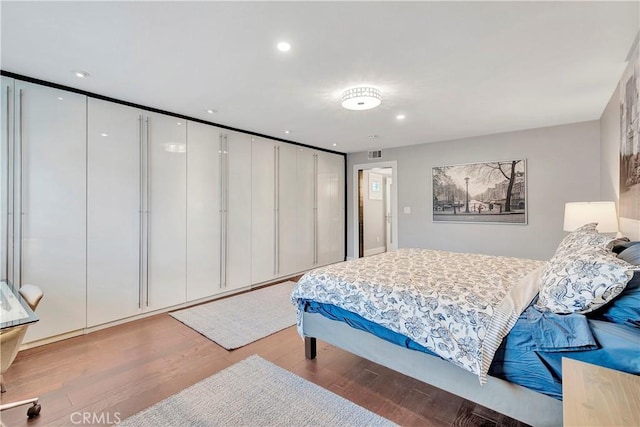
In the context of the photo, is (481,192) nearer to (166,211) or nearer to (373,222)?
(373,222)

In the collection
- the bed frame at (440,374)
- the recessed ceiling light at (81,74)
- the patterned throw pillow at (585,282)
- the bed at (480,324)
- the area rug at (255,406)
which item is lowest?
the area rug at (255,406)

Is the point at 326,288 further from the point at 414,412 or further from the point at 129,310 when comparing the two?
the point at 129,310

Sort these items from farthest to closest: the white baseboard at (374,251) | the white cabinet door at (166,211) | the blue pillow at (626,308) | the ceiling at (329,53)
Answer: the white baseboard at (374,251) → the white cabinet door at (166,211) → the ceiling at (329,53) → the blue pillow at (626,308)

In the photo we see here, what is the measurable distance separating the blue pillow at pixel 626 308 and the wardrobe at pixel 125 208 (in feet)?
12.6

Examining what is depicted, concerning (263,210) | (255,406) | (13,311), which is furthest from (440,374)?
(263,210)

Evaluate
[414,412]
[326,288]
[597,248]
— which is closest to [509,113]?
[597,248]

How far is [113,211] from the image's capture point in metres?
3.10

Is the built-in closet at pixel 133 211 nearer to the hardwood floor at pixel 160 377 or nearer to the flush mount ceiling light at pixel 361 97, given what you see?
the hardwood floor at pixel 160 377

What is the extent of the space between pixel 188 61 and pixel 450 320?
2569 millimetres

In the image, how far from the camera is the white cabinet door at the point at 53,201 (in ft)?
8.45

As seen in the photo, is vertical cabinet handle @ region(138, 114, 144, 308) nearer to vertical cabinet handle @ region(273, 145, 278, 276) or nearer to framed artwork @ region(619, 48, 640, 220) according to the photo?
Answer: vertical cabinet handle @ region(273, 145, 278, 276)

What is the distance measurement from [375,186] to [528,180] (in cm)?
368

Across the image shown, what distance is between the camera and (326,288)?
2.29 metres

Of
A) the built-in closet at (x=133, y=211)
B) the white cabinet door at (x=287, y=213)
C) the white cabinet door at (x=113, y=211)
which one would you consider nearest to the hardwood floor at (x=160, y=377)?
the white cabinet door at (x=113, y=211)
